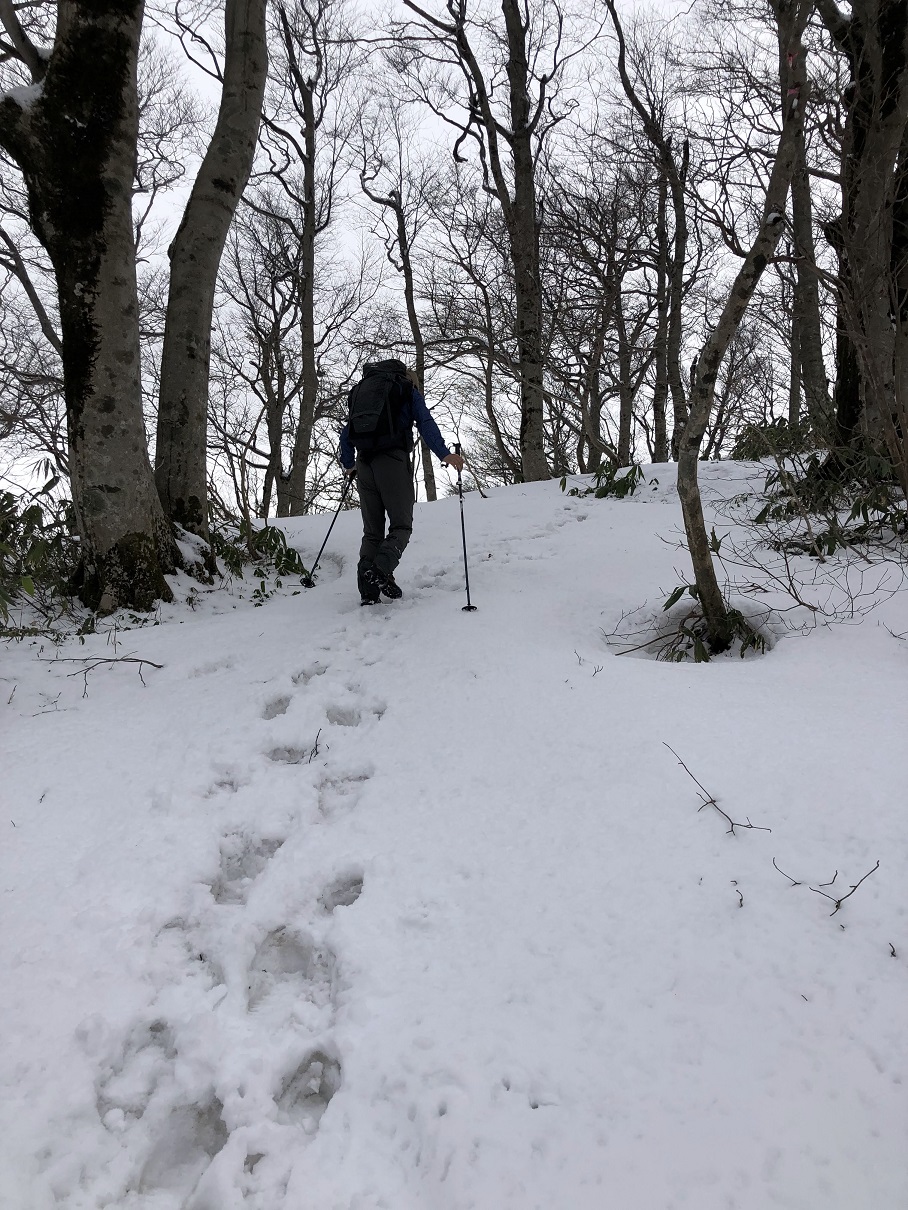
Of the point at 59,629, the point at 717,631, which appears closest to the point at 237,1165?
the point at 717,631

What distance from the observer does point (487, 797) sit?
2553mm

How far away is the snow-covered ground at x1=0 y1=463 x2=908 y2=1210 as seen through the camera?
1.40 meters

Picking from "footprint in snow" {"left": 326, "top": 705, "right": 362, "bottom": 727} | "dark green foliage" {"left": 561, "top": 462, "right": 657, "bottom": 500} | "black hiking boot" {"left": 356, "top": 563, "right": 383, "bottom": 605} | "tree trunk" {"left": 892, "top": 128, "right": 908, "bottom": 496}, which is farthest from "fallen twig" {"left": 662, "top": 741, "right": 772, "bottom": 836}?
"dark green foliage" {"left": 561, "top": 462, "right": 657, "bottom": 500}

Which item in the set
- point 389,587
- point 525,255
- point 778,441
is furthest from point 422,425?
point 525,255

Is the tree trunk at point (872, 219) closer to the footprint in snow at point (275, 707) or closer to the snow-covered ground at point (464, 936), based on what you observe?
the snow-covered ground at point (464, 936)

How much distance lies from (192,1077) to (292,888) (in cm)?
62

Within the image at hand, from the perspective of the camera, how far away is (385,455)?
4.62 m

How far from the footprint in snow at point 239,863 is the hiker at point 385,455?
246 centimetres

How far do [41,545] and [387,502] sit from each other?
2308 mm

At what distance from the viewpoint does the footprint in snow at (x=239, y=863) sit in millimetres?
2180

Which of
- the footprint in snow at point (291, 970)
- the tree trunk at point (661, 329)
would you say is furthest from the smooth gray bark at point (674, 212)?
the footprint in snow at point (291, 970)

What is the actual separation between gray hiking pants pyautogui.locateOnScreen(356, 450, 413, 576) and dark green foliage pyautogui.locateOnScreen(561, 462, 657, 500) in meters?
3.22

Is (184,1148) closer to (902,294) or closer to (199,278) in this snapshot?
(199,278)

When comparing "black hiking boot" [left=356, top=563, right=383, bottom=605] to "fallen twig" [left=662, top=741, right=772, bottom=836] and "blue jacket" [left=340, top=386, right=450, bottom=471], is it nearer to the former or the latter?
"blue jacket" [left=340, top=386, right=450, bottom=471]
